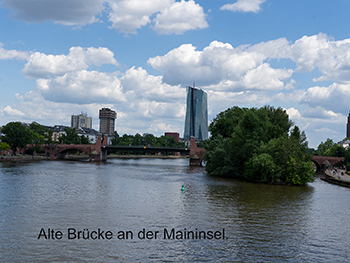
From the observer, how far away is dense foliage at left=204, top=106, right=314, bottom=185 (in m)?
65.5

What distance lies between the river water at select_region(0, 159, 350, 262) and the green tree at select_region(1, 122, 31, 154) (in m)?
105

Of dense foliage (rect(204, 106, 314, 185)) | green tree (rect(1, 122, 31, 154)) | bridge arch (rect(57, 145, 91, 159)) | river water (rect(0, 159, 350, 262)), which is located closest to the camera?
river water (rect(0, 159, 350, 262))

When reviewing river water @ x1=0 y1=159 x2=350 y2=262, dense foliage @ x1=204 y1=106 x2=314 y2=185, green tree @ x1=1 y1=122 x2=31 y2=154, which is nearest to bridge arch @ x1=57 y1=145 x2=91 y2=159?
green tree @ x1=1 y1=122 x2=31 y2=154

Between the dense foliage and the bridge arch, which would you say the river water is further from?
the bridge arch

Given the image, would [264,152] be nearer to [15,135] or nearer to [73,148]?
[73,148]

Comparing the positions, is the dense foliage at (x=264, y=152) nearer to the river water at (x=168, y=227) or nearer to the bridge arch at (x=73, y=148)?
the river water at (x=168, y=227)

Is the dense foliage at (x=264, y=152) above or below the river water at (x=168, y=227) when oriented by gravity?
above

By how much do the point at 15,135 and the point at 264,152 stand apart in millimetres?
112797

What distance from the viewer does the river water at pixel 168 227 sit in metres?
22.3

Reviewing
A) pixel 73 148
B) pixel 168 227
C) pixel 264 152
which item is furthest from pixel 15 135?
pixel 168 227

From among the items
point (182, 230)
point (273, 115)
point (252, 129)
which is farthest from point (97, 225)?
point (273, 115)

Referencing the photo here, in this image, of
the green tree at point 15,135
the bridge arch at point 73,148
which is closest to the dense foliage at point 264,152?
the bridge arch at point 73,148

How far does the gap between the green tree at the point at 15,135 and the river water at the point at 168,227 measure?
104798 mm

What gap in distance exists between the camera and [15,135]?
143 meters
